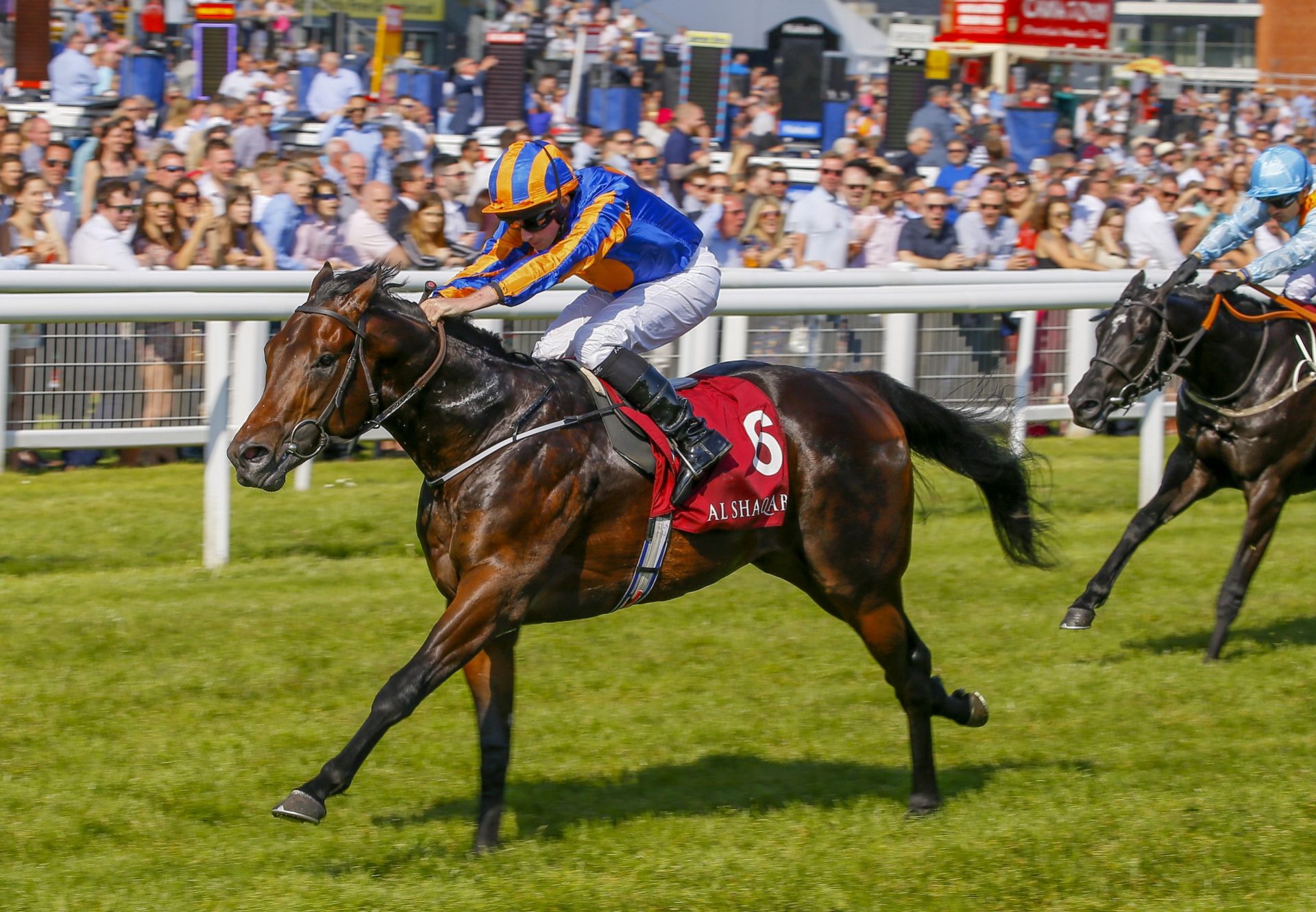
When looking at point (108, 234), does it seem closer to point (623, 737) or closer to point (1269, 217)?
point (623, 737)

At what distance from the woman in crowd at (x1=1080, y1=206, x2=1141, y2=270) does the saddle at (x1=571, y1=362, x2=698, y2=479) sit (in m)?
7.61

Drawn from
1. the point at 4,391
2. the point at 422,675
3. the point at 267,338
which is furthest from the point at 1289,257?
the point at 4,391

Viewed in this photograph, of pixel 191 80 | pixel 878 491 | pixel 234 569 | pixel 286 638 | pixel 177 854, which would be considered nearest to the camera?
pixel 177 854

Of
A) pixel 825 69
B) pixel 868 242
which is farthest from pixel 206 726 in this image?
pixel 825 69

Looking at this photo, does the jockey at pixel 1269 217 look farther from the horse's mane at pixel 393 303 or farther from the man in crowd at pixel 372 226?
the man in crowd at pixel 372 226

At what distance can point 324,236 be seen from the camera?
922cm

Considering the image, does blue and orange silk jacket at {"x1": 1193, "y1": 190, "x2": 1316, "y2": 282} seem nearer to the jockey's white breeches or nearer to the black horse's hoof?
the black horse's hoof

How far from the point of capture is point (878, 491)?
4.82 meters

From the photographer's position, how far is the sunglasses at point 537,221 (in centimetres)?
436

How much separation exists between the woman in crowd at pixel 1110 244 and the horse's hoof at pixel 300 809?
28.8 feet

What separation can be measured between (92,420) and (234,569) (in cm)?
89

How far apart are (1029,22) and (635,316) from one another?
23806mm

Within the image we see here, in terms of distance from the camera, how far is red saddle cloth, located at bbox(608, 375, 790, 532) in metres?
4.44

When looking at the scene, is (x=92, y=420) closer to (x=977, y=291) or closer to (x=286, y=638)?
(x=286, y=638)
